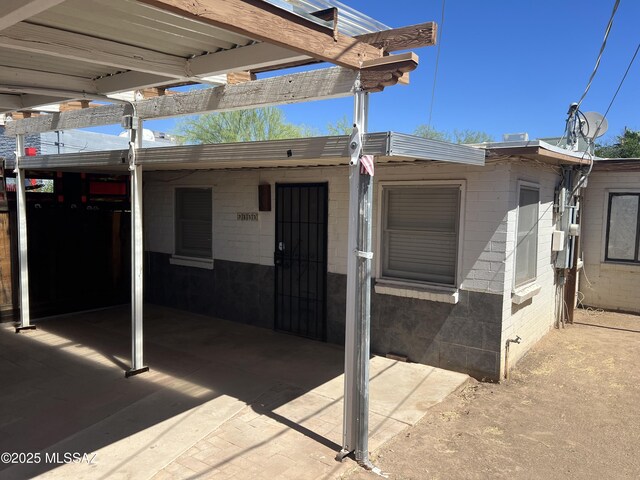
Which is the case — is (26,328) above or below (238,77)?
below

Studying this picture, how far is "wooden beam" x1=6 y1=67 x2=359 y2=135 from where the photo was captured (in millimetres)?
4270

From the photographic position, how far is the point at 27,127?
24.3 feet

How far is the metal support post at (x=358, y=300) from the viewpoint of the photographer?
3758 mm

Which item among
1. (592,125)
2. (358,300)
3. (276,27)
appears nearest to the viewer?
(276,27)

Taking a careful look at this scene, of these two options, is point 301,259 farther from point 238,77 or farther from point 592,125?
point 592,125

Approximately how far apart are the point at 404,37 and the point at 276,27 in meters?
1.07

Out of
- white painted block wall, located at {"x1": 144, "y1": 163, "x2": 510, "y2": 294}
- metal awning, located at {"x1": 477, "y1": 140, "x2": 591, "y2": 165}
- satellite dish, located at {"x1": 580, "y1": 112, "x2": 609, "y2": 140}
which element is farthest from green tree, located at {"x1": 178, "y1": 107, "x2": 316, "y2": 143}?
metal awning, located at {"x1": 477, "y1": 140, "x2": 591, "y2": 165}

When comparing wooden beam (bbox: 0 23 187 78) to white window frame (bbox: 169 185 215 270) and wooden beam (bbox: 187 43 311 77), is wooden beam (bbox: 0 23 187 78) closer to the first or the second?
wooden beam (bbox: 187 43 311 77)

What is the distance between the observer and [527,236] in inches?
251

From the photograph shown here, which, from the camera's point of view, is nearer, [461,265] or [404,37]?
[404,37]

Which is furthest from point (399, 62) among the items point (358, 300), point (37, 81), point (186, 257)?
point (186, 257)

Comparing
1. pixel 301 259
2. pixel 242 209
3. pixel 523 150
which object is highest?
pixel 523 150

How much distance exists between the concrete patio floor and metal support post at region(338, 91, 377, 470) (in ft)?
0.88

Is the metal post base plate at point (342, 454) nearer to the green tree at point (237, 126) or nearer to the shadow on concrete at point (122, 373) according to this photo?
the shadow on concrete at point (122, 373)
